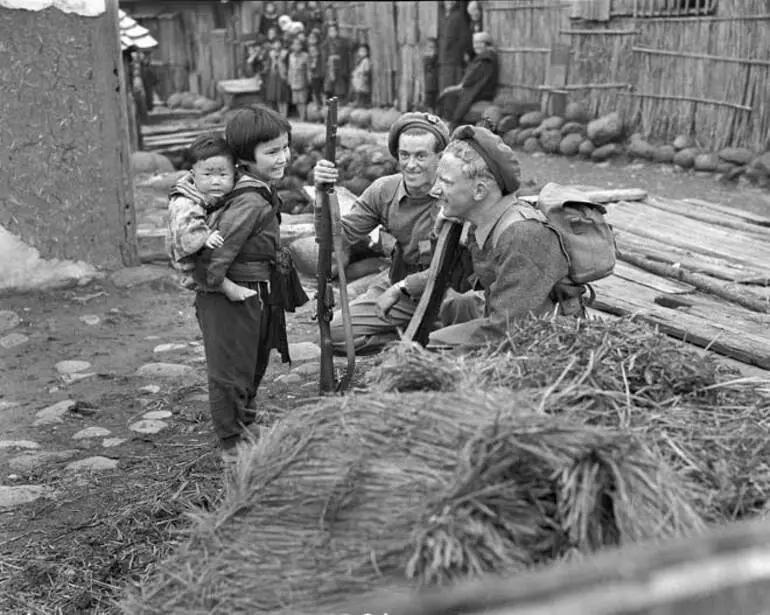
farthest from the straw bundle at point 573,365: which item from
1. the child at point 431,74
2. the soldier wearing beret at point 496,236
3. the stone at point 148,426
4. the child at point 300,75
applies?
the child at point 300,75

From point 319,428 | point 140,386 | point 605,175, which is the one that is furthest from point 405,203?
point 605,175

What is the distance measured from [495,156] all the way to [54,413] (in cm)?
288

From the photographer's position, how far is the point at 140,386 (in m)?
6.08

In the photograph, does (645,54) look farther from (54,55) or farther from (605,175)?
(54,55)

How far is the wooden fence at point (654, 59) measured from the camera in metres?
13.0

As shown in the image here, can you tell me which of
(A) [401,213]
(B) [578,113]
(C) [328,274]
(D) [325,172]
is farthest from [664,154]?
(D) [325,172]

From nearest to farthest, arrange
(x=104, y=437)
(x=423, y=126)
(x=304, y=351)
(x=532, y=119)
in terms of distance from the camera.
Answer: (x=423, y=126) < (x=104, y=437) < (x=304, y=351) < (x=532, y=119)

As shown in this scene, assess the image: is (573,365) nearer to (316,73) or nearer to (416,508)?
(416,508)

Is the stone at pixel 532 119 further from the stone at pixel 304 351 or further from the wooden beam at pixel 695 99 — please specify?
the stone at pixel 304 351

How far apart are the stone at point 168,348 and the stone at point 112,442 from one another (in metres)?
1.43

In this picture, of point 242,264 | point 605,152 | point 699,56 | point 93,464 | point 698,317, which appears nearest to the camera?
point 242,264

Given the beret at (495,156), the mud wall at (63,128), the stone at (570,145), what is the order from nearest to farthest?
1. the beret at (495,156)
2. the mud wall at (63,128)
3. the stone at (570,145)

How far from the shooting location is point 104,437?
5336mm

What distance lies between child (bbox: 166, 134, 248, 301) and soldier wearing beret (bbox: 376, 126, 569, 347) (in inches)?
37.8
